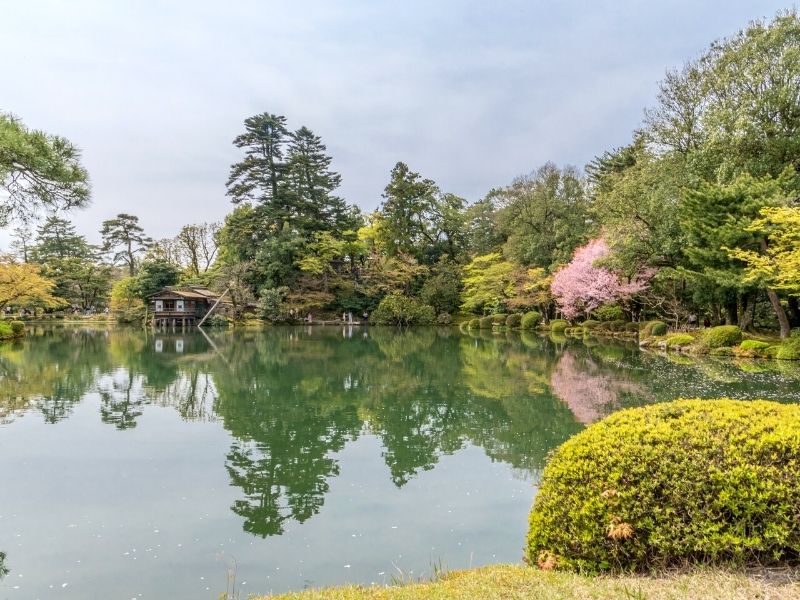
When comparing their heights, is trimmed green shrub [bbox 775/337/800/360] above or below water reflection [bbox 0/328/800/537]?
above

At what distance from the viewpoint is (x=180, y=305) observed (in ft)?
119

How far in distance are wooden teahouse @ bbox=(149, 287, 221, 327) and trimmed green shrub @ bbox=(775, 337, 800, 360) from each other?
32.0 meters

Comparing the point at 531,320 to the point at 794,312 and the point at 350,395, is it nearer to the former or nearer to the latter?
the point at 794,312

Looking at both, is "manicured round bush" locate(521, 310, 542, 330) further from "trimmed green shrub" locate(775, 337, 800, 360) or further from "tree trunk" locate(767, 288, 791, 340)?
"trimmed green shrub" locate(775, 337, 800, 360)

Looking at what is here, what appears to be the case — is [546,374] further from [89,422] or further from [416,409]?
[89,422]

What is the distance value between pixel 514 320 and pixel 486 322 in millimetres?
1913

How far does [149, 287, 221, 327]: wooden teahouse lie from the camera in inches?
1409

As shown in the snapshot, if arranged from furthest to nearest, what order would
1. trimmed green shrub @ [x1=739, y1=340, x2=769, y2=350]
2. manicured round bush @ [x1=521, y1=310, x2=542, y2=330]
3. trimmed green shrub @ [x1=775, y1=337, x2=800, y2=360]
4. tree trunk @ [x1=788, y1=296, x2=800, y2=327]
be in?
manicured round bush @ [x1=521, y1=310, x2=542, y2=330] → tree trunk @ [x1=788, y1=296, x2=800, y2=327] → trimmed green shrub @ [x1=739, y1=340, x2=769, y2=350] → trimmed green shrub @ [x1=775, y1=337, x2=800, y2=360]

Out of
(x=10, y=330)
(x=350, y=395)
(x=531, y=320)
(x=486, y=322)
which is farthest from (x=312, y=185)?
(x=350, y=395)

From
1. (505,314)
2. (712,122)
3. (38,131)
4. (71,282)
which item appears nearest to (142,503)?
(38,131)

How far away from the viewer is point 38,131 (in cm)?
828

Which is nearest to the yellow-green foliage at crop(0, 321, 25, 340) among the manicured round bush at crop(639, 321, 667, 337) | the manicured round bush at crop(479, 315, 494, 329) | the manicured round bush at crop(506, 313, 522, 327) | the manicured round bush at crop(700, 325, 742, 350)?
the manicured round bush at crop(479, 315, 494, 329)

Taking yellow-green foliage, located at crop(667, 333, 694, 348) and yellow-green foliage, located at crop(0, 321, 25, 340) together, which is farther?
yellow-green foliage, located at crop(0, 321, 25, 340)

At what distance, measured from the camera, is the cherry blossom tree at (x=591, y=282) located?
74.9ft
